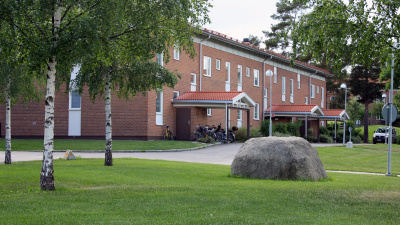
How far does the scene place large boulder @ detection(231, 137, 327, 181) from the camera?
1323cm

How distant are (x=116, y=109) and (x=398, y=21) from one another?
82.7ft

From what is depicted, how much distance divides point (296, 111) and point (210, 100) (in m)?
16.3

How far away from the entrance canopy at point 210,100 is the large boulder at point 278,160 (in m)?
21.0

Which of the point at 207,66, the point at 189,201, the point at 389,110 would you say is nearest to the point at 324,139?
the point at 207,66

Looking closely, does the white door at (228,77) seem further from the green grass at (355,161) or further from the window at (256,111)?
the green grass at (355,161)

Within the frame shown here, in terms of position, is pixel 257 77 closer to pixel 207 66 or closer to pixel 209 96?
pixel 207 66

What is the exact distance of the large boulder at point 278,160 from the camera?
43.4 feet

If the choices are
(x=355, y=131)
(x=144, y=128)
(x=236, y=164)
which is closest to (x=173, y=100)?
(x=144, y=128)

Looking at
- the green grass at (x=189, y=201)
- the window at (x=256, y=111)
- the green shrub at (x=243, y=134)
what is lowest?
the green grass at (x=189, y=201)

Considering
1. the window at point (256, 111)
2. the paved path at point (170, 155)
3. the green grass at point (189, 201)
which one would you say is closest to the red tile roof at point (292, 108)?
the window at point (256, 111)

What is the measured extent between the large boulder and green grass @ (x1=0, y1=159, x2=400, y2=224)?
61 centimetres

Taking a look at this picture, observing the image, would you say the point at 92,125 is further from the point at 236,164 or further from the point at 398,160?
the point at 236,164

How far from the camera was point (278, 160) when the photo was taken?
13297mm

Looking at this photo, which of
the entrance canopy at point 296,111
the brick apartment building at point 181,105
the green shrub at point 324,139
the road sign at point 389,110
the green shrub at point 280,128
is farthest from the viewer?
the green shrub at point 324,139
